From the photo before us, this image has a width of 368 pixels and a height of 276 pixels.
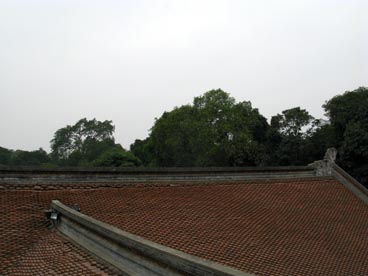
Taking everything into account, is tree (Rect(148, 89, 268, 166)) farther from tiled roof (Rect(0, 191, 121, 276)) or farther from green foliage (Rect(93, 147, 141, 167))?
tiled roof (Rect(0, 191, 121, 276))

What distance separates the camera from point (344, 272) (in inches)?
321

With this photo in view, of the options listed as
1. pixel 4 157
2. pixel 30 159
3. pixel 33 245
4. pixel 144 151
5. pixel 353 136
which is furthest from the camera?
pixel 4 157

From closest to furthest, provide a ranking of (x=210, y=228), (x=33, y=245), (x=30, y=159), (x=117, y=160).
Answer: (x=33, y=245) → (x=210, y=228) → (x=117, y=160) → (x=30, y=159)

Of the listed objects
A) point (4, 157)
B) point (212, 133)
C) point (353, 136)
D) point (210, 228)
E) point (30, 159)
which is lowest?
point (210, 228)

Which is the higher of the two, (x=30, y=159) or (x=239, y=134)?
(x=239, y=134)

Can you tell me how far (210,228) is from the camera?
340 inches

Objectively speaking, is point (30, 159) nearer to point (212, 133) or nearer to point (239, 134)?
point (212, 133)

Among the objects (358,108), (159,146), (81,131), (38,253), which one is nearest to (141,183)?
(38,253)

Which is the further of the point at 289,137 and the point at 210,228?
the point at 289,137

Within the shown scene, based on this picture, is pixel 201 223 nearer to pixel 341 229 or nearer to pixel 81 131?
pixel 341 229

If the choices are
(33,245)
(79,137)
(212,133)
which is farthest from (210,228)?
(79,137)

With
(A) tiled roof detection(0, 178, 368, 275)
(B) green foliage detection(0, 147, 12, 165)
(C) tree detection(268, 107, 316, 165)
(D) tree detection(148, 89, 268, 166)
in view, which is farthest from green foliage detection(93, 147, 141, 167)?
(B) green foliage detection(0, 147, 12, 165)

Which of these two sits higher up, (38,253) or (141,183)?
(141,183)

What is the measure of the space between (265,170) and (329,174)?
148 inches
